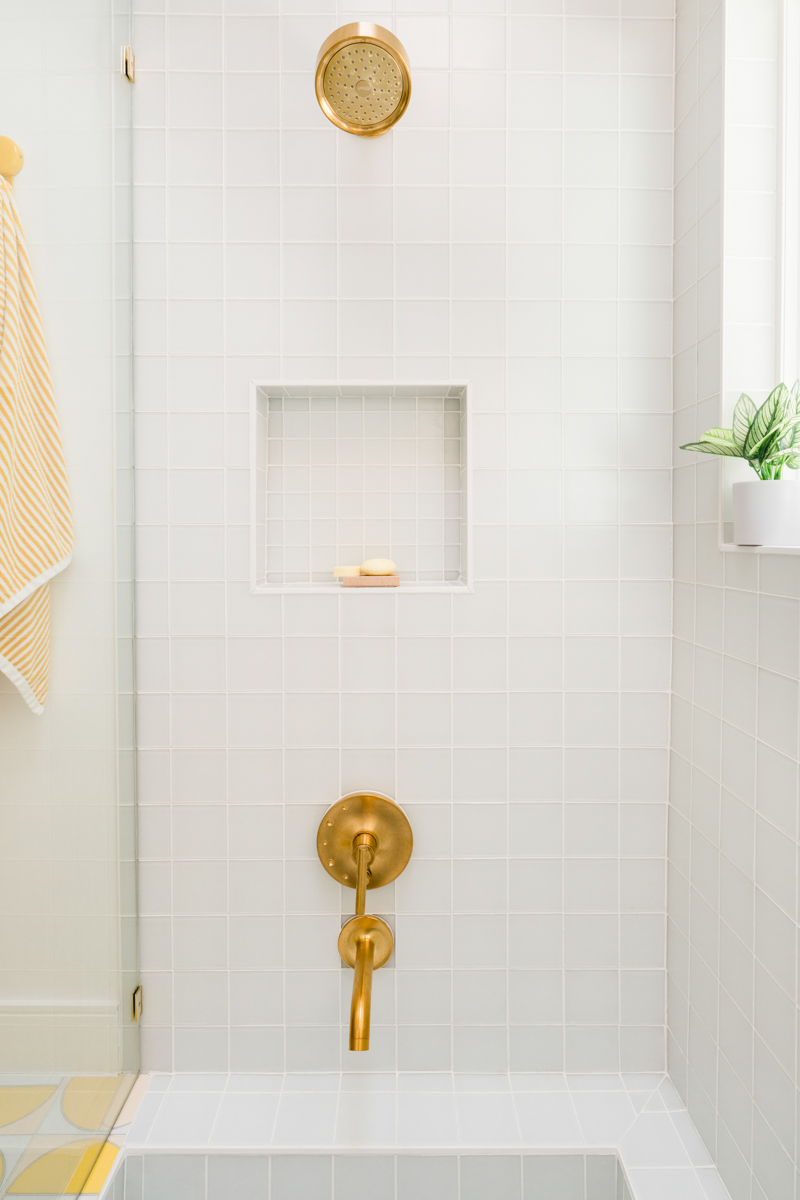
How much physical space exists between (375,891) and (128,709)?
53 cm

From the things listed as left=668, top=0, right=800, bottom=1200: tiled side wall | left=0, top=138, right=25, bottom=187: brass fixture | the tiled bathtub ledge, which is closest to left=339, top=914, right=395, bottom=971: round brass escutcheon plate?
the tiled bathtub ledge

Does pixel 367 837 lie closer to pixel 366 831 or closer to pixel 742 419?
pixel 366 831

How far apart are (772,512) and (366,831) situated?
0.80 m

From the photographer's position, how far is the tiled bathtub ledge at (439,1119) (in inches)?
43.4

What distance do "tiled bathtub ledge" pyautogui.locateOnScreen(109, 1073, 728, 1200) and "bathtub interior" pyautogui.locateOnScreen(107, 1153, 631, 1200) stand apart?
0.05 ft

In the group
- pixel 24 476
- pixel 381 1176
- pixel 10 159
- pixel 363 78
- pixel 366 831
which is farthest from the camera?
pixel 366 831

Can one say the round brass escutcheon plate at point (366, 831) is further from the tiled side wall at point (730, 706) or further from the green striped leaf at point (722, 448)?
the green striped leaf at point (722, 448)

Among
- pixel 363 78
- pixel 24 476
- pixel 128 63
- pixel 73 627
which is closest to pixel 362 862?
pixel 73 627

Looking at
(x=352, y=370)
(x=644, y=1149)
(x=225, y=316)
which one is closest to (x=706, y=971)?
(x=644, y=1149)

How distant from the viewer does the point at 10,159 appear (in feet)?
2.58

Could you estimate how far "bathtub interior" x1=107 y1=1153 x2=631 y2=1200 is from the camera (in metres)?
1.11

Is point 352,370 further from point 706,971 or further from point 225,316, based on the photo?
point 706,971

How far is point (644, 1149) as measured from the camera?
1100 millimetres

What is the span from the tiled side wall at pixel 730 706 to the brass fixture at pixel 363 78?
0.48m
